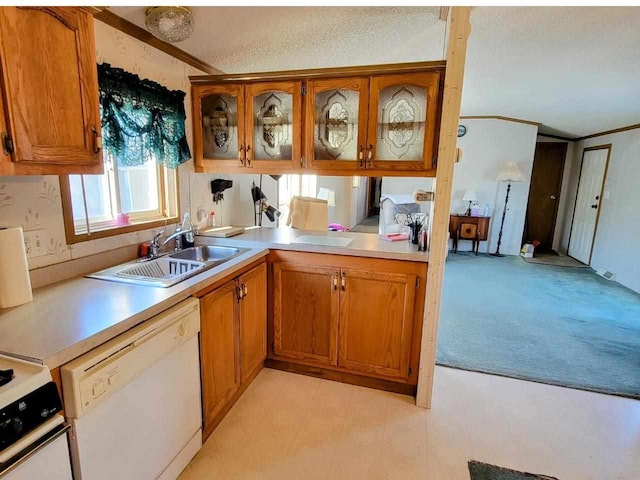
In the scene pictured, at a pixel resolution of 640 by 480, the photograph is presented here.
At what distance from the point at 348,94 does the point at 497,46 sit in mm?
1316

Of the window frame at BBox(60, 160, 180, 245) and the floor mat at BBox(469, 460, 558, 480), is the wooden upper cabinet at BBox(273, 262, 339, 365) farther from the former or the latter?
the floor mat at BBox(469, 460, 558, 480)

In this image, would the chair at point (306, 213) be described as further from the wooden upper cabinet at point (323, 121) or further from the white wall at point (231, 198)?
the wooden upper cabinet at point (323, 121)

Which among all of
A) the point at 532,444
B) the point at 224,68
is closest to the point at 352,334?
the point at 532,444

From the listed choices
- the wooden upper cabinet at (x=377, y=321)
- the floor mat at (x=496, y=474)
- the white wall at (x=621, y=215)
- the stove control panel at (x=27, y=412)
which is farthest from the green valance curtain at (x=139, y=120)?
the white wall at (x=621, y=215)

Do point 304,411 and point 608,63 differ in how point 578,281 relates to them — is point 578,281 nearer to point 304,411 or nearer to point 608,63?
point 608,63

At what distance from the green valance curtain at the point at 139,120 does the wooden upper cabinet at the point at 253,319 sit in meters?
0.93

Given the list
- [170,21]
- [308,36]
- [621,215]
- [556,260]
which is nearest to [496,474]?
[308,36]

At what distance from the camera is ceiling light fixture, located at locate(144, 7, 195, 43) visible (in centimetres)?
170

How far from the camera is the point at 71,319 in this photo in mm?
1236

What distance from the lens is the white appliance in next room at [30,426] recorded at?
85 cm

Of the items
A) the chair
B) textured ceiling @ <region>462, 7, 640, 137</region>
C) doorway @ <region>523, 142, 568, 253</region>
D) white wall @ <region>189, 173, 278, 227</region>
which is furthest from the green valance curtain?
doorway @ <region>523, 142, 568, 253</region>

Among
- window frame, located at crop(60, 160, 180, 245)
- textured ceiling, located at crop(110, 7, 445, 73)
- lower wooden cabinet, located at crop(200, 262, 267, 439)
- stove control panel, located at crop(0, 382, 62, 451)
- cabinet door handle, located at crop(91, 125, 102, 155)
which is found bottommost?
lower wooden cabinet, located at crop(200, 262, 267, 439)

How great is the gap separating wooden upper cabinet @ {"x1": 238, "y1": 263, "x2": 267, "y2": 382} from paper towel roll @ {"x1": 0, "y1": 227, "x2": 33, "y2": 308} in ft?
3.10

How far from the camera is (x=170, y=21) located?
5.65 feet
